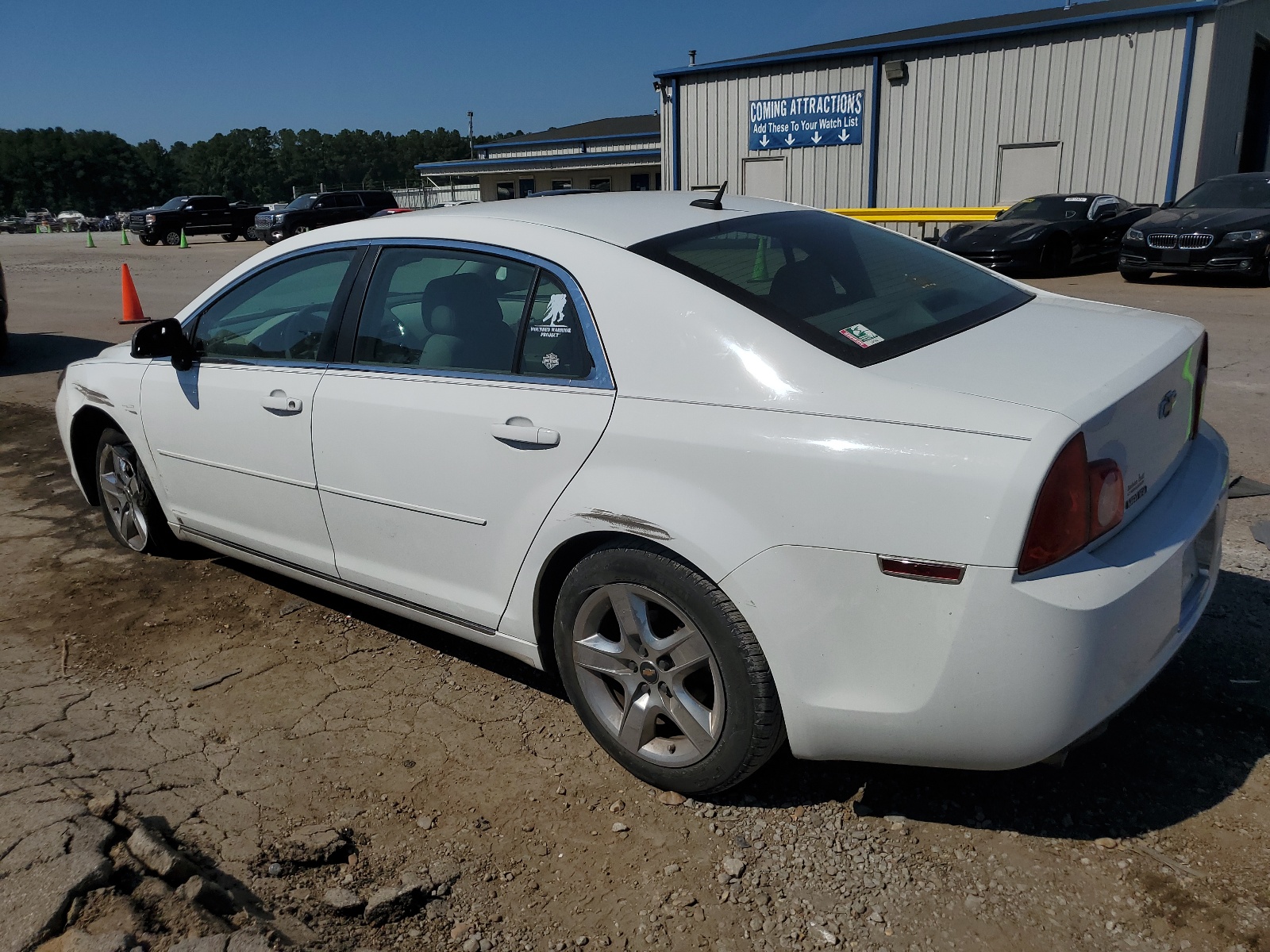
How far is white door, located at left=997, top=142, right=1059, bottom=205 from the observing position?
848 inches

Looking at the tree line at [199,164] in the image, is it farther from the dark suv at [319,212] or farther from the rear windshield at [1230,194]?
the rear windshield at [1230,194]

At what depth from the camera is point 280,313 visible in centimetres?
388

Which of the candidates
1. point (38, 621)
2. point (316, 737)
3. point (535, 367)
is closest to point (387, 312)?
point (535, 367)

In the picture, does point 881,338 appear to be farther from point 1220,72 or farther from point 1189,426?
point 1220,72

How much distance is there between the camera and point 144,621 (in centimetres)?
423

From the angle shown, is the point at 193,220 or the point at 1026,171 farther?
the point at 193,220

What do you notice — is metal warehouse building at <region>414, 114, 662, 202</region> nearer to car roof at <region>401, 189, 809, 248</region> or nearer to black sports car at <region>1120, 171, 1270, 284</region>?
black sports car at <region>1120, 171, 1270, 284</region>

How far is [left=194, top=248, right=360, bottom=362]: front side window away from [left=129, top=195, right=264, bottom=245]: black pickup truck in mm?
35033

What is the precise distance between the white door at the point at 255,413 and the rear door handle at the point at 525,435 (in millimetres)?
943

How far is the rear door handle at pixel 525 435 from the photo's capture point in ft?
9.20

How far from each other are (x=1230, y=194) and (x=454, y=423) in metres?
15.0

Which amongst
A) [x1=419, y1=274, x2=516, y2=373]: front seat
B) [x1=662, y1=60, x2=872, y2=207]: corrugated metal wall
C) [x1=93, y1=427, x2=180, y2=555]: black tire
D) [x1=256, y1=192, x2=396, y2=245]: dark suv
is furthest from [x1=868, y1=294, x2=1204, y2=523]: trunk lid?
[x1=256, y1=192, x2=396, y2=245]: dark suv

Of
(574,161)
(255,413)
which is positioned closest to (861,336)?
(255,413)

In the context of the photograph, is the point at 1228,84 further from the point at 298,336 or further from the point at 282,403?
the point at 282,403
